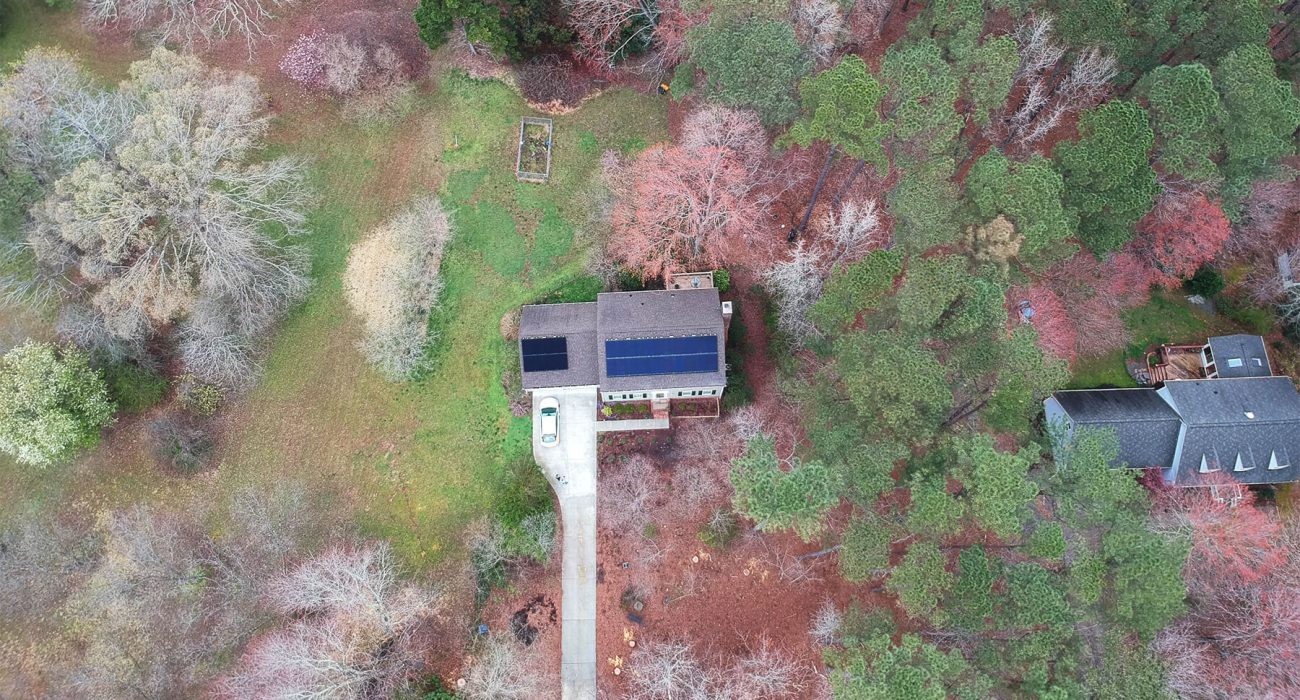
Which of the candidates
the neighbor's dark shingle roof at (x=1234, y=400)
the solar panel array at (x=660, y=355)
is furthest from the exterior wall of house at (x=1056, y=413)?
the solar panel array at (x=660, y=355)

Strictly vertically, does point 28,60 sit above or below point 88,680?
above

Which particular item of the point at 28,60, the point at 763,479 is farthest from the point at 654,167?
the point at 28,60

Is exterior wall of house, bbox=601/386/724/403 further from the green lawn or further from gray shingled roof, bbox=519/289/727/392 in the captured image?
the green lawn

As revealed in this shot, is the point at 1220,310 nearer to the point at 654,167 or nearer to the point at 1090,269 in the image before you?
the point at 1090,269

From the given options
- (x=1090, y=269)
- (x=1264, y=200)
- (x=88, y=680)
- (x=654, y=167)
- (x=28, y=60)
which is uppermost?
(x=28, y=60)

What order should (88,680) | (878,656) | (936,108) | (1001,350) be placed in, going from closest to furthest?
(878,656) → (1001,350) → (936,108) → (88,680)

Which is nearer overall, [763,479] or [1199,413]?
[763,479]

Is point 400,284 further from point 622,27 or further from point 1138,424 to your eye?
point 1138,424

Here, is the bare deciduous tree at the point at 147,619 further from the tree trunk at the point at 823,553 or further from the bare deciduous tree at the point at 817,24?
the bare deciduous tree at the point at 817,24

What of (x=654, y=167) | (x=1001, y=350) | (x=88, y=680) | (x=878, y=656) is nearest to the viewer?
(x=878, y=656)
